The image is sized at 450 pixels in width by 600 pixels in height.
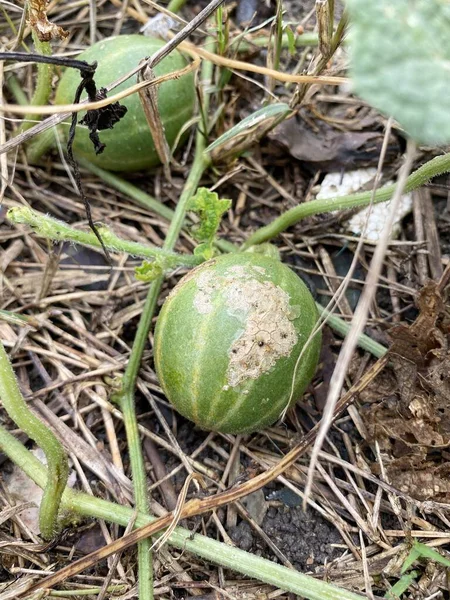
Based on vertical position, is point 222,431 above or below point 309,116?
below

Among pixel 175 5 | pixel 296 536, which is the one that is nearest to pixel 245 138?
pixel 175 5

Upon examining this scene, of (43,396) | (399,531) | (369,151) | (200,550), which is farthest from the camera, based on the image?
(369,151)

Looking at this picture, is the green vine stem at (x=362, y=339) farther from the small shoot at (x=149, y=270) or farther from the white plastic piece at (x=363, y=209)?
the small shoot at (x=149, y=270)

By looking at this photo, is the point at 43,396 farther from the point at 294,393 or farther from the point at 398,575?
the point at 398,575

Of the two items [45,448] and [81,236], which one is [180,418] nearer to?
[45,448]

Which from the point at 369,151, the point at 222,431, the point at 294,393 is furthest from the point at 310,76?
the point at 222,431

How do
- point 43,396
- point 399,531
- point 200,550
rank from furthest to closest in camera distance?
point 43,396 < point 399,531 < point 200,550
